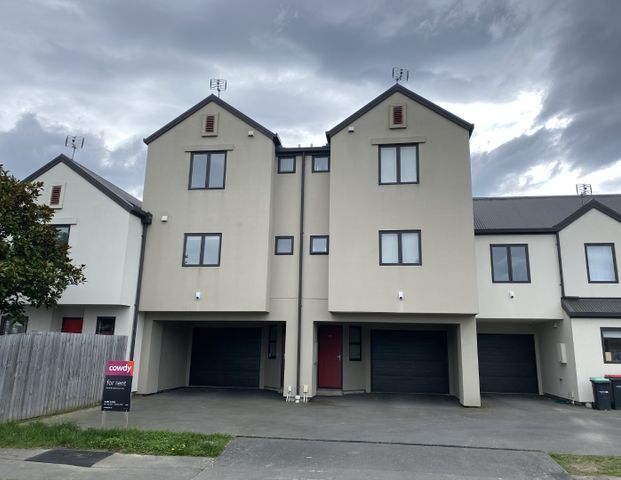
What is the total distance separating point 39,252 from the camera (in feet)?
36.5

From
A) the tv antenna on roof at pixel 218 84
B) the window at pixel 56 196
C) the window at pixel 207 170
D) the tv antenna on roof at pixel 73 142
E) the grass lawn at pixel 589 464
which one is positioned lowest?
the grass lawn at pixel 589 464

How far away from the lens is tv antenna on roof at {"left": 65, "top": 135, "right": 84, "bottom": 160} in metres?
17.2

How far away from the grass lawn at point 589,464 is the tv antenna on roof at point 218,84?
14902 millimetres

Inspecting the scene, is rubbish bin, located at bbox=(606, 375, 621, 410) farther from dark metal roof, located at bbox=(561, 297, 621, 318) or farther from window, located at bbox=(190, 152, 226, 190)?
window, located at bbox=(190, 152, 226, 190)

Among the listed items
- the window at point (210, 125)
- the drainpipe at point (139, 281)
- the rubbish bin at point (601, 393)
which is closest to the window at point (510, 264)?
the rubbish bin at point (601, 393)

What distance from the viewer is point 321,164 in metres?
16.1

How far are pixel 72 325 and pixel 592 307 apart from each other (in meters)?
17.5

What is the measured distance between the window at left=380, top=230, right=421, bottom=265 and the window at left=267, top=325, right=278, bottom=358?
5.80 meters

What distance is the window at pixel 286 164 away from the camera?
16250 mm

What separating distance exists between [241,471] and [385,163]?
10791 millimetres

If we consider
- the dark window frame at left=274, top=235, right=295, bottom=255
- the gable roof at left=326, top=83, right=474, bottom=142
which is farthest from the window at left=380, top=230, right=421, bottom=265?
the gable roof at left=326, top=83, right=474, bottom=142

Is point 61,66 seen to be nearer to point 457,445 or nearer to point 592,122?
point 457,445

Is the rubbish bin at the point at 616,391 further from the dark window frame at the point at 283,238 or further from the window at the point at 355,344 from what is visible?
the dark window frame at the point at 283,238

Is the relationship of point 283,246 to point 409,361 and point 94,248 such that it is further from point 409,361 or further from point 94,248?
point 409,361
